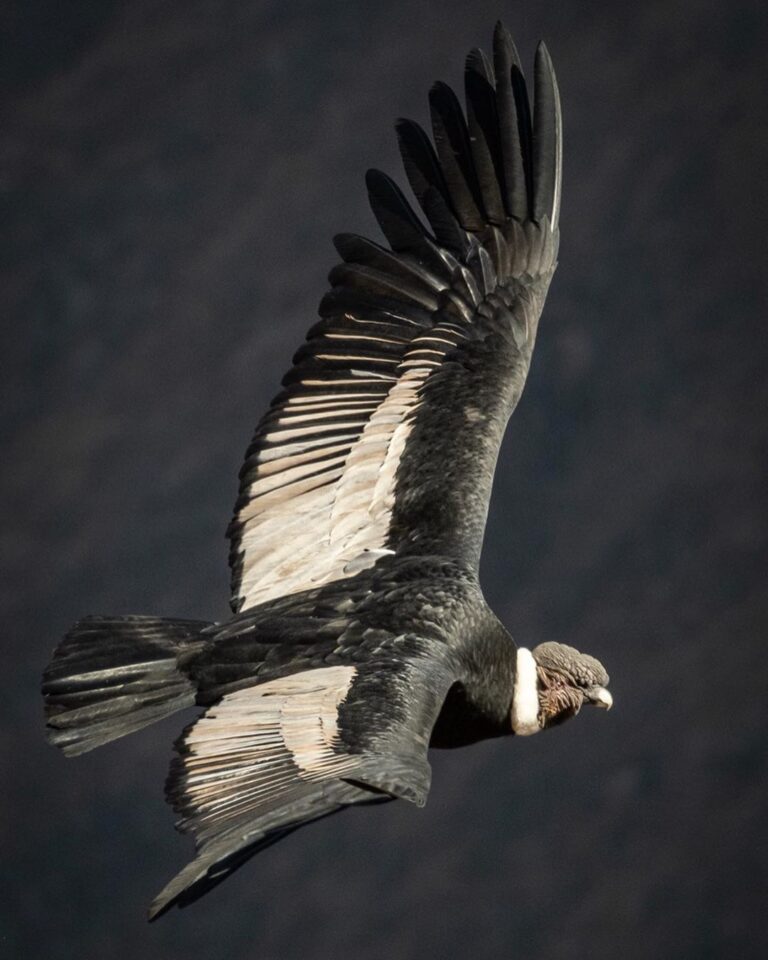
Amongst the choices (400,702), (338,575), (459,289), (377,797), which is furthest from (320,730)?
(459,289)

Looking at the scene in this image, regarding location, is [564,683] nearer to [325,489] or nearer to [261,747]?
[325,489]

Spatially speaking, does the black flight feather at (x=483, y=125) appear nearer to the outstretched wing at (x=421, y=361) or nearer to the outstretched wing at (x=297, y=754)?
the outstretched wing at (x=421, y=361)

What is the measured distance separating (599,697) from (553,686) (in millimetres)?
166

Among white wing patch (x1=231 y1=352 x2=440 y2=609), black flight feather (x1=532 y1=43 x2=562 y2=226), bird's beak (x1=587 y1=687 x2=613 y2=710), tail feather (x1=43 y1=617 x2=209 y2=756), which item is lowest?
bird's beak (x1=587 y1=687 x2=613 y2=710)

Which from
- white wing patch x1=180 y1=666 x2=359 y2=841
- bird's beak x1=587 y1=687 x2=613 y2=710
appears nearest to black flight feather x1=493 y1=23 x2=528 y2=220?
bird's beak x1=587 y1=687 x2=613 y2=710

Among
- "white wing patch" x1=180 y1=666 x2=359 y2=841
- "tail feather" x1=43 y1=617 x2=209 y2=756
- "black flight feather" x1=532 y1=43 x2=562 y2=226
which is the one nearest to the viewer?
"white wing patch" x1=180 y1=666 x2=359 y2=841

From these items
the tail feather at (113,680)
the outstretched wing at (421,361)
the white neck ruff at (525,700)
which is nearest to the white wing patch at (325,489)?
the outstretched wing at (421,361)

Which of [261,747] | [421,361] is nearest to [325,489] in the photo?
[421,361]

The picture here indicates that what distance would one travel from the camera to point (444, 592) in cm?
592

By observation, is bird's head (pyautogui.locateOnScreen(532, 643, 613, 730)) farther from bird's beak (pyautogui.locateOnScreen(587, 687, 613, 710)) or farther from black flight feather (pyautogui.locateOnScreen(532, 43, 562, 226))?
black flight feather (pyautogui.locateOnScreen(532, 43, 562, 226))

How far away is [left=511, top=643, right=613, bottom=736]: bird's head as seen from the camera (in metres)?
6.09

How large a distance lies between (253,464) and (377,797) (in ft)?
7.12

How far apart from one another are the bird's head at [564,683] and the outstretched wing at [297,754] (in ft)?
2.17

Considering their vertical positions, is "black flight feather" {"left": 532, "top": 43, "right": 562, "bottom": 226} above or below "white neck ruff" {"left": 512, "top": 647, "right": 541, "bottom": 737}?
above
